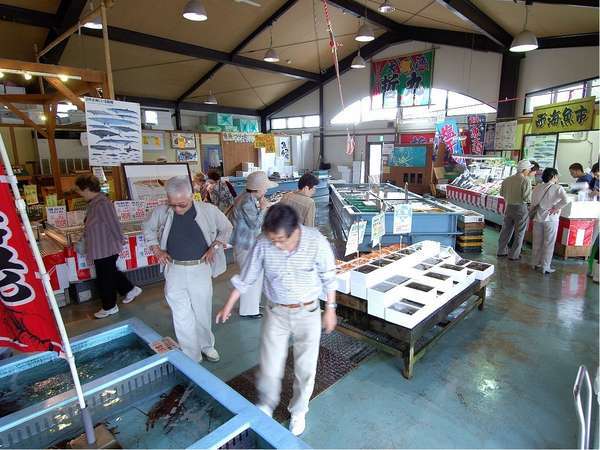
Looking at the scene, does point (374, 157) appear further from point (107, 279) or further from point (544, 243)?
point (107, 279)

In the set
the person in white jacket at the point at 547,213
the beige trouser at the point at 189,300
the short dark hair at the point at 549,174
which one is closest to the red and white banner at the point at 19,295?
the beige trouser at the point at 189,300

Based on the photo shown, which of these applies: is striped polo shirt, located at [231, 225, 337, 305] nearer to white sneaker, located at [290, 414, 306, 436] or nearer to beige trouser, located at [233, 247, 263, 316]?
white sneaker, located at [290, 414, 306, 436]

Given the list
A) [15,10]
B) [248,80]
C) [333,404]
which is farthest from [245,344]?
[248,80]

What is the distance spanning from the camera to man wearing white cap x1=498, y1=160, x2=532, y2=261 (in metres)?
5.91

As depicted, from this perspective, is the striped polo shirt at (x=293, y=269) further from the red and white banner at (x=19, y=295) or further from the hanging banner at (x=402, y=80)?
the hanging banner at (x=402, y=80)

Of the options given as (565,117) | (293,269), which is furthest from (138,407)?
(565,117)

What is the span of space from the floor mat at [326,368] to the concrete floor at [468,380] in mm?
88

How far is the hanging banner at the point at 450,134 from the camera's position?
11734 millimetres

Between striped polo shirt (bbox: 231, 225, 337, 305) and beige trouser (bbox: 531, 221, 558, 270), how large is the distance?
15.8 ft

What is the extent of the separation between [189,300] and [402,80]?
1442cm

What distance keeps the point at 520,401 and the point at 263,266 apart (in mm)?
2243

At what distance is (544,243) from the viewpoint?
549 centimetres

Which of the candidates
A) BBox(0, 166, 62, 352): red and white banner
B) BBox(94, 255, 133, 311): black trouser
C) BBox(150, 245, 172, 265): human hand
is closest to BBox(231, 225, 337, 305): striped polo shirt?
BBox(150, 245, 172, 265): human hand

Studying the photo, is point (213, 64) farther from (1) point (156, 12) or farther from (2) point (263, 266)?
(2) point (263, 266)
